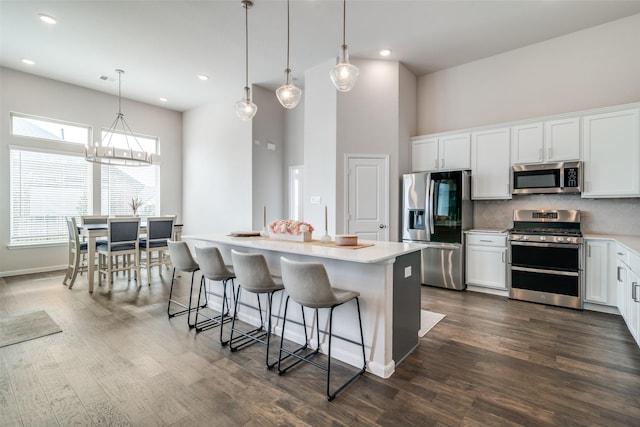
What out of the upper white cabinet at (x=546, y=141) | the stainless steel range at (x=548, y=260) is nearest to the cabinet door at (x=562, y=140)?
the upper white cabinet at (x=546, y=141)

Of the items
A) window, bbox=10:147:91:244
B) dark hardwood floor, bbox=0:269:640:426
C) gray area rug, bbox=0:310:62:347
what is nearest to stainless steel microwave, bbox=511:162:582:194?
dark hardwood floor, bbox=0:269:640:426

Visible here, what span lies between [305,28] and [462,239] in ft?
11.9

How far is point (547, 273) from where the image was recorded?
382 cm

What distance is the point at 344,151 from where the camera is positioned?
16.0 ft

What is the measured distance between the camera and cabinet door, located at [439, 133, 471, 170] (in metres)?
4.67

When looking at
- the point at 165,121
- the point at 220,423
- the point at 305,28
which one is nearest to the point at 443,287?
the point at 220,423

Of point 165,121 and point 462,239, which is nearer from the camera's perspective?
point 462,239

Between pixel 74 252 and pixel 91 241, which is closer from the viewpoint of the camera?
pixel 91 241

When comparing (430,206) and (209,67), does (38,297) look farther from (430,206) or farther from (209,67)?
(430,206)

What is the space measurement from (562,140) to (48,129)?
27.7 ft

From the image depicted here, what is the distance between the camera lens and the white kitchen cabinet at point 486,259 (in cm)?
418

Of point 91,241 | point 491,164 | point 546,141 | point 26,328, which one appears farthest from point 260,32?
point 26,328

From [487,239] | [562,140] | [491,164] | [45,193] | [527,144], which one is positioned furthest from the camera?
[45,193]

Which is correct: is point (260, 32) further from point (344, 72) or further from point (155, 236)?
point (155, 236)
